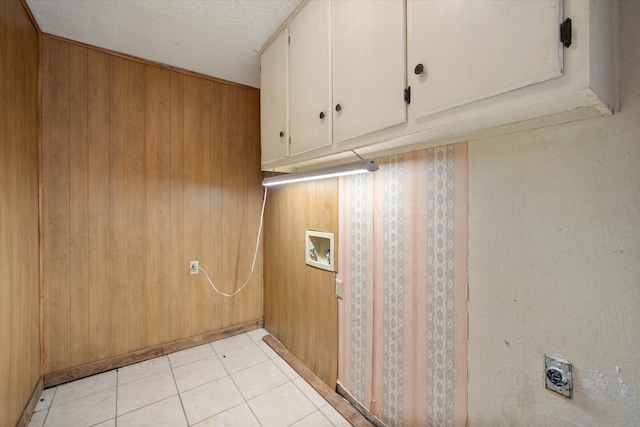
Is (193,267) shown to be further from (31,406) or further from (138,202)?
(31,406)

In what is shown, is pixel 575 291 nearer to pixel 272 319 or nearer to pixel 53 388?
pixel 272 319

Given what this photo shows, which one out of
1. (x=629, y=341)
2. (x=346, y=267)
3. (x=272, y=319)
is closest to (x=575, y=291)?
(x=629, y=341)

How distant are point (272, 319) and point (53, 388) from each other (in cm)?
159

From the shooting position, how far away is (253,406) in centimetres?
173

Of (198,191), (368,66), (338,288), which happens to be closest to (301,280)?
(338,288)

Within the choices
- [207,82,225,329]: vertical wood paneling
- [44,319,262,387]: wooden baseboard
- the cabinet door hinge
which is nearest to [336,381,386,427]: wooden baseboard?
[44,319,262,387]: wooden baseboard

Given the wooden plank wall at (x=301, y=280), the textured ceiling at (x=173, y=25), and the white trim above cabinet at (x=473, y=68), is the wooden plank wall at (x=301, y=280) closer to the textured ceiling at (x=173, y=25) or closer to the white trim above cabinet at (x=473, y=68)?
the white trim above cabinet at (x=473, y=68)

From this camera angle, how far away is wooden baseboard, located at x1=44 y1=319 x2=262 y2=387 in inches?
76.0

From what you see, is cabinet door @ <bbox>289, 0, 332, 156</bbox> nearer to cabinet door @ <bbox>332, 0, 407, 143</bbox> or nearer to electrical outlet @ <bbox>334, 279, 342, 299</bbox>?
cabinet door @ <bbox>332, 0, 407, 143</bbox>

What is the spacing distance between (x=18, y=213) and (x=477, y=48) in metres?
2.31

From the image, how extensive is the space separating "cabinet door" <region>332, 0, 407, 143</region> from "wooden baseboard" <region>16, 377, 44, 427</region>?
7.61ft

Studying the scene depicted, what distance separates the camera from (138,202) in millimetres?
2213

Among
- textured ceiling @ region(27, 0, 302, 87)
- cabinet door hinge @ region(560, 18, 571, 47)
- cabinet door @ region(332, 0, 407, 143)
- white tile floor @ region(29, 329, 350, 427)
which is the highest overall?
textured ceiling @ region(27, 0, 302, 87)

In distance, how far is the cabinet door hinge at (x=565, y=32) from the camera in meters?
0.66
